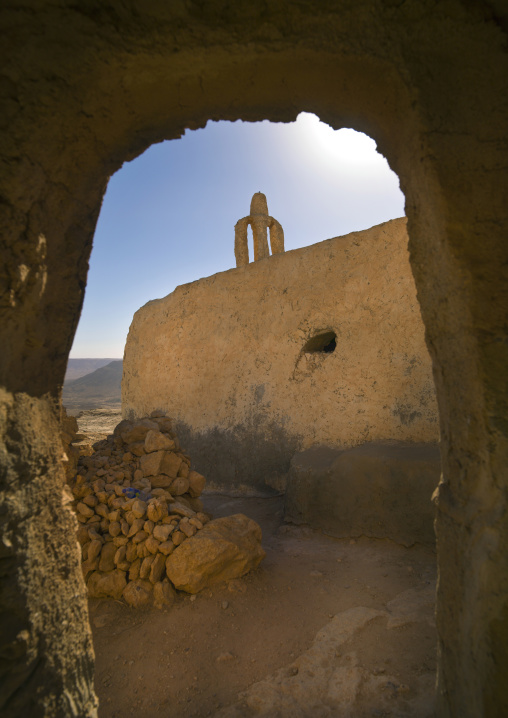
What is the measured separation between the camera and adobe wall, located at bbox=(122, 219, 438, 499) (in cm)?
391

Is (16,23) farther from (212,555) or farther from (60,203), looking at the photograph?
(212,555)

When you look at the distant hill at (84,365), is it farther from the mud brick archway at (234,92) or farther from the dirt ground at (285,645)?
the mud brick archway at (234,92)

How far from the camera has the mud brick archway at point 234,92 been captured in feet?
3.58

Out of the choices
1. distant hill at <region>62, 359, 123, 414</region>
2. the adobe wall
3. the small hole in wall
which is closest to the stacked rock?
the adobe wall

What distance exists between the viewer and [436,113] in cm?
118

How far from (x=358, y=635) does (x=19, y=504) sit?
207 centimetres

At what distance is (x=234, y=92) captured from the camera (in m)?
1.34

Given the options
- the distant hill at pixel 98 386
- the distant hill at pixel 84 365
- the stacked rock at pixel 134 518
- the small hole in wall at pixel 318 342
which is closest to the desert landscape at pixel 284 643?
the stacked rock at pixel 134 518

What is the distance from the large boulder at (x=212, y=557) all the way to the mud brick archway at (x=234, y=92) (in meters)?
1.40

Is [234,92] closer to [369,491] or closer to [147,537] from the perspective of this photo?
[147,537]

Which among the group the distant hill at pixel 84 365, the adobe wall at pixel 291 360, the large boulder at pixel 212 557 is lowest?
the large boulder at pixel 212 557

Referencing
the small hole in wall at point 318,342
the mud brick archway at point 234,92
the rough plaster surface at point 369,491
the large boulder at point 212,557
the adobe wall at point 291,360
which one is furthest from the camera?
the small hole in wall at point 318,342

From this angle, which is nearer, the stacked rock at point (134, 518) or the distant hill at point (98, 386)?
the stacked rock at point (134, 518)

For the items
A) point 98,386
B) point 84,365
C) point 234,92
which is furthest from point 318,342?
point 84,365
